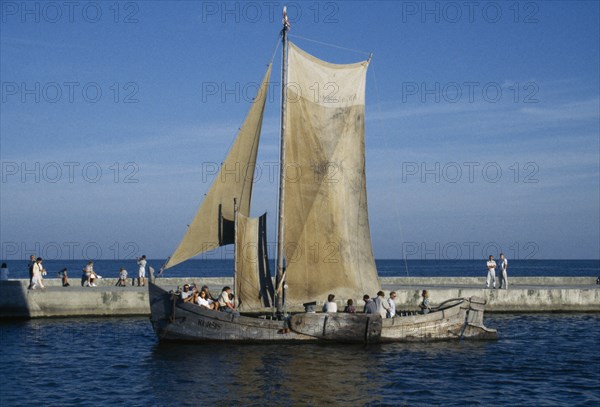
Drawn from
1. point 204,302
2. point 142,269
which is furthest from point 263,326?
point 142,269

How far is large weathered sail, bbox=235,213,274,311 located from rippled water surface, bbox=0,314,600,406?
6.49ft

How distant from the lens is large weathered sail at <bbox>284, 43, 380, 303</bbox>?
30.0 meters

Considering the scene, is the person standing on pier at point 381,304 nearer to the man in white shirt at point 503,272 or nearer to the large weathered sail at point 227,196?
the large weathered sail at point 227,196

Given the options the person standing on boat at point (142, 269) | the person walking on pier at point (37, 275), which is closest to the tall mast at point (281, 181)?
the person walking on pier at point (37, 275)

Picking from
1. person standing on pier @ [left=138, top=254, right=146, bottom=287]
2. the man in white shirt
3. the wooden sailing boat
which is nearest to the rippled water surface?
the wooden sailing boat

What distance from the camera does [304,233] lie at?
98.2ft

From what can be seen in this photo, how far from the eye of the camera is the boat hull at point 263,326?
28.7 meters

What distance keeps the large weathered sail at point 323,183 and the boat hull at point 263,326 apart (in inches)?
54.7

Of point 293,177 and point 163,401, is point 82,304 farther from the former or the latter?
point 163,401

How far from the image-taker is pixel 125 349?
28.6m

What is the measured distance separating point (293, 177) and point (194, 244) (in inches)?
204

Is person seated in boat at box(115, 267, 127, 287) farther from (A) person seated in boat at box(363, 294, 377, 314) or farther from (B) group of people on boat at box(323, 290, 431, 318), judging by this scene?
(A) person seated in boat at box(363, 294, 377, 314)

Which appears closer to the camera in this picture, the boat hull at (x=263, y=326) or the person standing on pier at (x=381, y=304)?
the boat hull at (x=263, y=326)

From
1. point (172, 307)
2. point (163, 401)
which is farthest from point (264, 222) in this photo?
point (163, 401)
